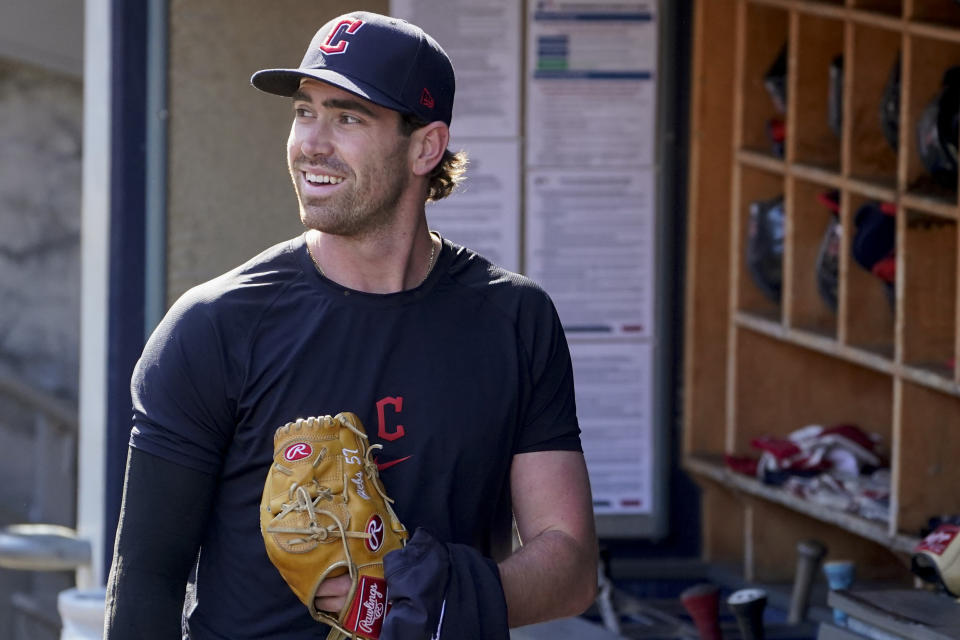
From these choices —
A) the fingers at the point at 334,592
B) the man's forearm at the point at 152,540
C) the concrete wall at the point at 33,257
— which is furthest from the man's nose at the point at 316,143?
the concrete wall at the point at 33,257

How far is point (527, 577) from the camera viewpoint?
7.72 ft

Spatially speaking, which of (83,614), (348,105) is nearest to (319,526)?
(348,105)

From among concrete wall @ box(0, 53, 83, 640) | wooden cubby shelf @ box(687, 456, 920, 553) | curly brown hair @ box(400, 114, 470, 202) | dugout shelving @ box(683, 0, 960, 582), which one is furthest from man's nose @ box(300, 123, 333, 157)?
concrete wall @ box(0, 53, 83, 640)

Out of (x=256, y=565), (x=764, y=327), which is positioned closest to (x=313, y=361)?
(x=256, y=565)

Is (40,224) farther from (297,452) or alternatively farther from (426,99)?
(297,452)

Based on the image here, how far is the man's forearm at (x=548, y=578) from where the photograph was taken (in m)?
2.33

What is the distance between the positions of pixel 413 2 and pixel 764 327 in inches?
54.1

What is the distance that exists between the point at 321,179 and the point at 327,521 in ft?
1.71

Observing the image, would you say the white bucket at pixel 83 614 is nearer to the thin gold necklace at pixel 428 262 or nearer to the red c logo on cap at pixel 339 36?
the thin gold necklace at pixel 428 262

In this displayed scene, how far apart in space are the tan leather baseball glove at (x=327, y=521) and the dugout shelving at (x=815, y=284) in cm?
193

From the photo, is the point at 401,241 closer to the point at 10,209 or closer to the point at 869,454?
the point at 869,454

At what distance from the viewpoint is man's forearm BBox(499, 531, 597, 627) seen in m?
2.33

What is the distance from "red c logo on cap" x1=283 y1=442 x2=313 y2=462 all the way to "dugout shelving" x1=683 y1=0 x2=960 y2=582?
6.57ft

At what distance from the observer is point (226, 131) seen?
4.38 meters
